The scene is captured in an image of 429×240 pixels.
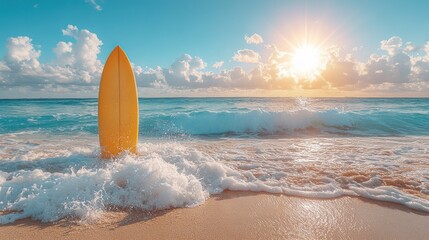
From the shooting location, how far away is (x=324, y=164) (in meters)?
4.71

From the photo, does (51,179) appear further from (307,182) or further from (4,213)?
(307,182)

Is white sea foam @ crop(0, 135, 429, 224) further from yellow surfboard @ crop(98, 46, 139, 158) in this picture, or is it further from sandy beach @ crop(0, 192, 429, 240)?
yellow surfboard @ crop(98, 46, 139, 158)

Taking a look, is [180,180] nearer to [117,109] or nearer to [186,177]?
[186,177]

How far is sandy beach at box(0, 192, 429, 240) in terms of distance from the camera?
2.35 metres

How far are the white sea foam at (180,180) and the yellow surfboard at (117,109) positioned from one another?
36cm

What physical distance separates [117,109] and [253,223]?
3379 millimetres

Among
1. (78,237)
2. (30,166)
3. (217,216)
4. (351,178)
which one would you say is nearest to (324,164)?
(351,178)

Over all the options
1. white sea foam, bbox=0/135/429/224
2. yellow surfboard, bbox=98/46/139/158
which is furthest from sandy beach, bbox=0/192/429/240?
yellow surfboard, bbox=98/46/139/158

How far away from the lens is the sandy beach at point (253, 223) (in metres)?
2.35

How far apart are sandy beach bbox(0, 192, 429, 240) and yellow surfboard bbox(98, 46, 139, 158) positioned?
2435 mm

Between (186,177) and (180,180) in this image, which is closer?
(180,180)

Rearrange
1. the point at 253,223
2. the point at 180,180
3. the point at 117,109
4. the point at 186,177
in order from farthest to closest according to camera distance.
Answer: the point at 117,109 → the point at 186,177 → the point at 180,180 → the point at 253,223

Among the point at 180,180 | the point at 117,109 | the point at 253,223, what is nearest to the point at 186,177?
the point at 180,180

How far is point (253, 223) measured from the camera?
256 centimetres
